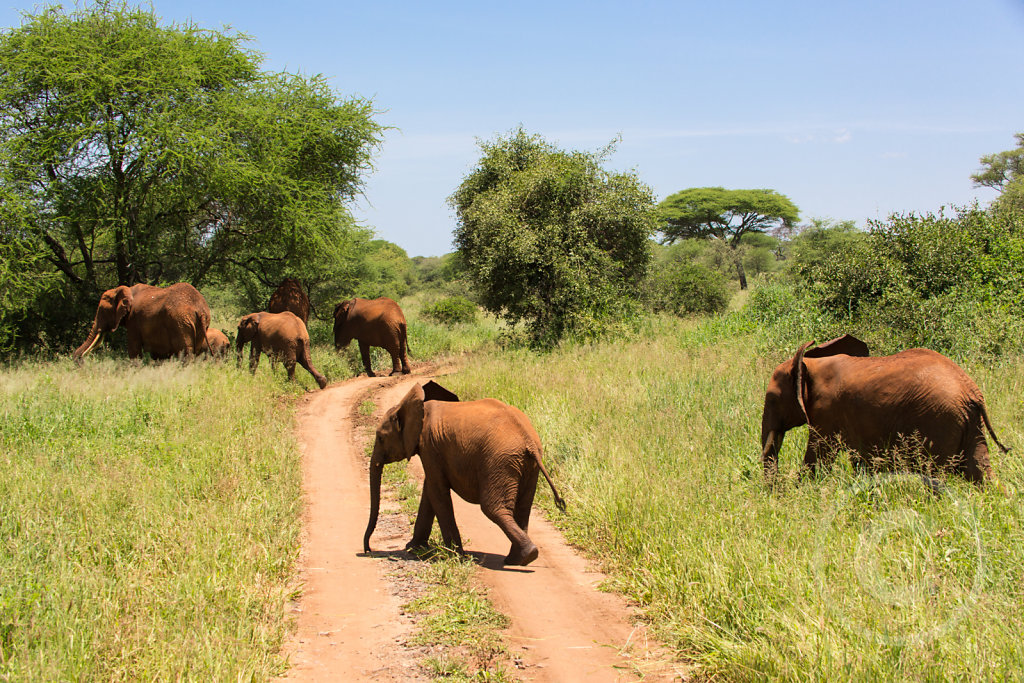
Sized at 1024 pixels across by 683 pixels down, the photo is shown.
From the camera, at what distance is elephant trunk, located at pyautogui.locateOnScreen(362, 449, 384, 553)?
21.2 feet

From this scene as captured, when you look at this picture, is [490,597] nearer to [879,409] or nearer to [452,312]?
[879,409]

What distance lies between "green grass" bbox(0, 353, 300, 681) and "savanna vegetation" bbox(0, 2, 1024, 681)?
30 mm

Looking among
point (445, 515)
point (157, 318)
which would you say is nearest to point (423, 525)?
point (445, 515)

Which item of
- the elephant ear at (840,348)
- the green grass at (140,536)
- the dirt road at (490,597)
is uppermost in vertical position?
Result: the elephant ear at (840,348)

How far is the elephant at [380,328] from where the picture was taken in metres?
17.3

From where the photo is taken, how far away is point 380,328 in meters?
17.4

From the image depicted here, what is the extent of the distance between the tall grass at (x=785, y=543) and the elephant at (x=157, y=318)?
27.7ft

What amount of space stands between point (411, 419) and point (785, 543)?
307 centimetres

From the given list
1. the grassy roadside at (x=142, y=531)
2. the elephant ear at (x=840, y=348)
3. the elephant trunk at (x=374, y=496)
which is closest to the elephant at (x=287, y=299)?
the grassy roadside at (x=142, y=531)

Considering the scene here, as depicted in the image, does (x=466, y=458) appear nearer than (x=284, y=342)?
Yes

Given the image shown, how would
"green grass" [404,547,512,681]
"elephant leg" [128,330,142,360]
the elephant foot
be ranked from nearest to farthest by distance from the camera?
"green grass" [404,547,512,681], the elephant foot, "elephant leg" [128,330,142,360]

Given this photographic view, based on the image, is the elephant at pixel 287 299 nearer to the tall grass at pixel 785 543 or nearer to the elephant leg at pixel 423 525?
the tall grass at pixel 785 543

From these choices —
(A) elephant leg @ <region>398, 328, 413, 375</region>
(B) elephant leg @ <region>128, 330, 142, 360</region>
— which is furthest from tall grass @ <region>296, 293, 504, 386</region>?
(B) elephant leg @ <region>128, 330, 142, 360</region>

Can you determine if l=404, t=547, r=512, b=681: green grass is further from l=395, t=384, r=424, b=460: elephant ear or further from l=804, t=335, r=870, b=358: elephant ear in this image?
l=804, t=335, r=870, b=358: elephant ear
